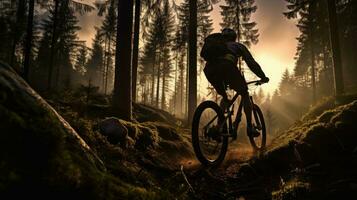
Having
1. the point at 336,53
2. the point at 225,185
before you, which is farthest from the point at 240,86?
the point at 336,53

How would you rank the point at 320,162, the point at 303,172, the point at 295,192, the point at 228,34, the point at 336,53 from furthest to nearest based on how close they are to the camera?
the point at 336,53, the point at 228,34, the point at 320,162, the point at 303,172, the point at 295,192

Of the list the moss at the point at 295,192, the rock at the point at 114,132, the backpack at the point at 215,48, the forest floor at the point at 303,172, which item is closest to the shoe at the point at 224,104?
the backpack at the point at 215,48

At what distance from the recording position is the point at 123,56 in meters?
9.05

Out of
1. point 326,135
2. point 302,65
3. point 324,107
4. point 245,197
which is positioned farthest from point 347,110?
point 302,65

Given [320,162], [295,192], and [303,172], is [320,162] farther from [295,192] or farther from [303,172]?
[295,192]

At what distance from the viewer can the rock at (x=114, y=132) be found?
5.69 m

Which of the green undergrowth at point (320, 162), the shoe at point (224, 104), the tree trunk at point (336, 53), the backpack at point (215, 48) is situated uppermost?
the tree trunk at point (336, 53)

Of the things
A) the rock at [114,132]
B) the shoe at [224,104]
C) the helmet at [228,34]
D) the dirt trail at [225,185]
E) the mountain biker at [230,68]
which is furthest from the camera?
the rock at [114,132]

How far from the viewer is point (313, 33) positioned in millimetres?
28594

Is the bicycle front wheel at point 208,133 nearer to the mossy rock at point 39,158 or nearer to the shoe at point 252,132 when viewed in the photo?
the shoe at point 252,132

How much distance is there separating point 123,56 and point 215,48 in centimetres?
477

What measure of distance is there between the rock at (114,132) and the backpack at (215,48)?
2398 millimetres

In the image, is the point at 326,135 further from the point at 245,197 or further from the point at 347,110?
the point at 245,197

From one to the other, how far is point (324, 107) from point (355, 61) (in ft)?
109
